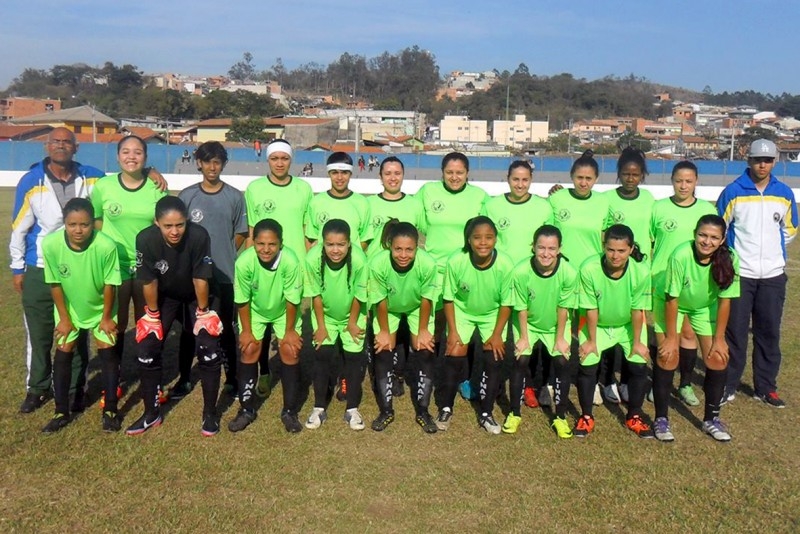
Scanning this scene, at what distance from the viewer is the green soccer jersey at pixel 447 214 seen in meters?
5.71

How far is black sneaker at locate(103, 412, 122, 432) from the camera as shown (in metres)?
4.98

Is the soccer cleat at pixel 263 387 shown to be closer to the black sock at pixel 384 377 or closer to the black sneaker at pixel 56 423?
the black sock at pixel 384 377

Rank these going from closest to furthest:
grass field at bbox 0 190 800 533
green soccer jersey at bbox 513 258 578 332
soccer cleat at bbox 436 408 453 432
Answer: grass field at bbox 0 190 800 533 → green soccer jersey at bbox 513 258 578 332 → soccer cleat at bbox 436 408 453 432

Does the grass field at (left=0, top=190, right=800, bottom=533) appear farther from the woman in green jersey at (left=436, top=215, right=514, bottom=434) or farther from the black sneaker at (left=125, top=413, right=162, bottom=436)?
the woman in green jersey at (left=436, top=215, right=514, bottom=434)

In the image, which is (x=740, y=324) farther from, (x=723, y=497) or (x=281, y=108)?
(x=281, y=108)

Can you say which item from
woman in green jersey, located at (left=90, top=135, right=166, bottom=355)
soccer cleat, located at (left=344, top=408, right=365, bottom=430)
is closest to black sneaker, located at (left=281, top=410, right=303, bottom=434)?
soccer cleat, located at (left=344, top=408, right=365, bottom=430)

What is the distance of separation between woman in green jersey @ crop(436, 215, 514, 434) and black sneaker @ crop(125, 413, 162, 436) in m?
2.04

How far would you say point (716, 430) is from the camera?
5.06 m

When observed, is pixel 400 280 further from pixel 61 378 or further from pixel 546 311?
pixel 61 378

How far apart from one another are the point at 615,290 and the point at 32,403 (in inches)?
172

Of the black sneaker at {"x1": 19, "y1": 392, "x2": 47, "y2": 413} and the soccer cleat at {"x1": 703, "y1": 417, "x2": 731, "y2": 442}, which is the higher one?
the black sneaker at {"x1": 19, "y1": 392, "x2": 47, "y2": 413}

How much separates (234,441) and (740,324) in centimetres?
401

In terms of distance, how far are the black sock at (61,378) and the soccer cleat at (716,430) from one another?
4591mm

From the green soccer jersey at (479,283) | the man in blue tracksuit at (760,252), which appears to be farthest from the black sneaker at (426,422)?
the man in blue tracksuit at (760,252)
